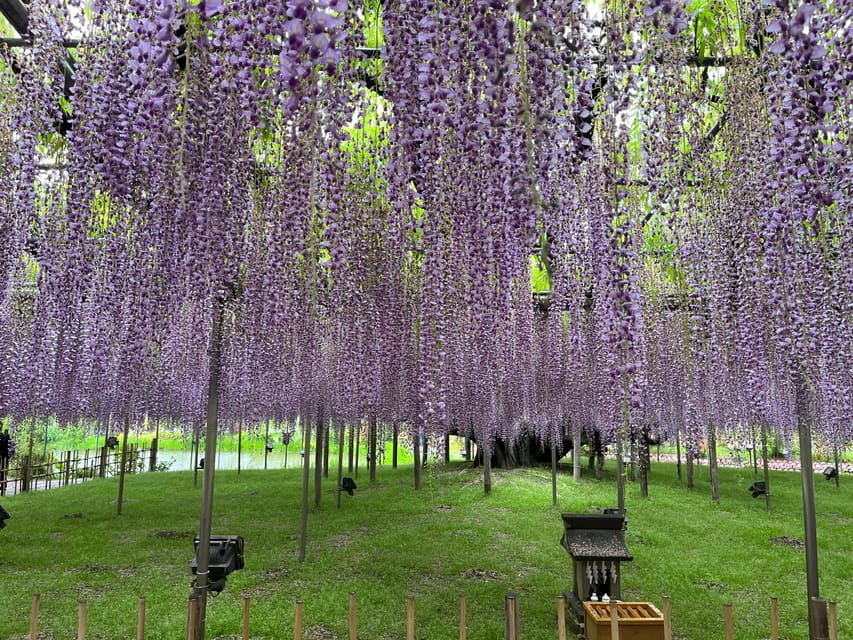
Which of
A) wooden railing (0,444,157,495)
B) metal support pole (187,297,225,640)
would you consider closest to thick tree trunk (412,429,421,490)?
metal support pole (187,297,225,640)

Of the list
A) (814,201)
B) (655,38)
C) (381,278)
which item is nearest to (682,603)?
(381,278)

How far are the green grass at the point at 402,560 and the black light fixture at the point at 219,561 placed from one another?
1.17 meters

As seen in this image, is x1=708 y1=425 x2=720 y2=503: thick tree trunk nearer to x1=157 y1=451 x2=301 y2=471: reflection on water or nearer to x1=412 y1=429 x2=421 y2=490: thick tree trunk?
x1=412 y1=429 x2=421 y2=490: thick tree trunk

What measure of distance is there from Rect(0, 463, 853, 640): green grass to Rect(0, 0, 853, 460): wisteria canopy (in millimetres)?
2149

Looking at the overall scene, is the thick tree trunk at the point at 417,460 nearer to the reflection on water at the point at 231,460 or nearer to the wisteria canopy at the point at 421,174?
the wisteria canopy at the point at 421,174

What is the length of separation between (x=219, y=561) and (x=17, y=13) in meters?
3.77

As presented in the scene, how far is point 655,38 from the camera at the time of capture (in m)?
2.25

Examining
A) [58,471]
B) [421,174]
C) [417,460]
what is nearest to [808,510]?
[421,174]

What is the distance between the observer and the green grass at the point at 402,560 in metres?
5.29

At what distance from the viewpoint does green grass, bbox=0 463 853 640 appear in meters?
5.29

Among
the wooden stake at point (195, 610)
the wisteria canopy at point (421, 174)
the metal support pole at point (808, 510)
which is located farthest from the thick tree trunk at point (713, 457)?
the wooden stake at point (195, 610)

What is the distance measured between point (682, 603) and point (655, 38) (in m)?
5.54

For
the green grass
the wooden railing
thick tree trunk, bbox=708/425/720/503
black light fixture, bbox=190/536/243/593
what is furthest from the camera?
the wooden railing

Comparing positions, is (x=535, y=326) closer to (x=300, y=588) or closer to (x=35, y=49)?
(x=300, y=588)
